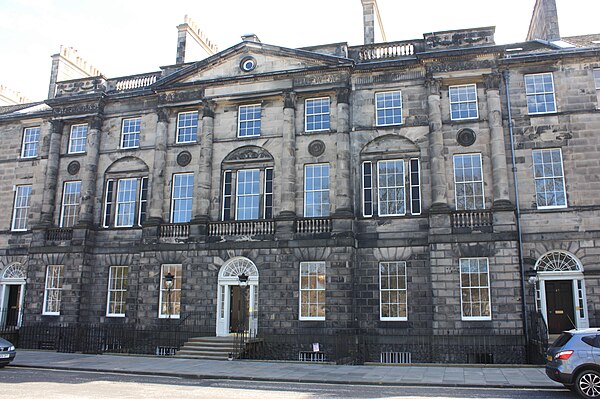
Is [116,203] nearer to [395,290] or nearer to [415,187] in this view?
[395,290]

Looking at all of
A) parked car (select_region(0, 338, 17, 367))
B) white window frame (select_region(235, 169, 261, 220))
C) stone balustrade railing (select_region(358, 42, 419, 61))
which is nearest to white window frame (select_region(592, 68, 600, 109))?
stone balustrade railing (select_region(358, 42, 419, 61))

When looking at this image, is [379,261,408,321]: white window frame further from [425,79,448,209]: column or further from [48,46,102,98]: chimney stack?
[48,46,102,98]: chimney stack

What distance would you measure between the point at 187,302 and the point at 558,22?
22504 millimetres

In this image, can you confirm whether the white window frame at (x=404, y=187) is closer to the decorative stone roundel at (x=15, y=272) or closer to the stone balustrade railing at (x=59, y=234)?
the stone balustrade railing at (x=59, y=234)

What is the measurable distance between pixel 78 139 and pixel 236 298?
12969 mm

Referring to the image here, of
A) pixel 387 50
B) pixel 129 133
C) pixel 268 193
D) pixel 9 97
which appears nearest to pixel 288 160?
pixel 268 193

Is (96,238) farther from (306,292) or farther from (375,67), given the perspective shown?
(375,67)

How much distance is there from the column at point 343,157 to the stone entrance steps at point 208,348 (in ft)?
24.1

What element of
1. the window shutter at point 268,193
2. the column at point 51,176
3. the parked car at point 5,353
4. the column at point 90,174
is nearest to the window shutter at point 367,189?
the window shutter at point 268,193

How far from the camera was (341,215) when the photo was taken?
22.3 meters

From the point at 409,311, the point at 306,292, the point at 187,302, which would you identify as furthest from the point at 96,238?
the point at 409,311

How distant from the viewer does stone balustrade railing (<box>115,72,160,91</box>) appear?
27.5 m

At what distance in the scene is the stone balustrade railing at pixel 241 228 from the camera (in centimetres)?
2347

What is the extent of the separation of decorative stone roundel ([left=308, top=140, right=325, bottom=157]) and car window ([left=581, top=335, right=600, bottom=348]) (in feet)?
45.9
